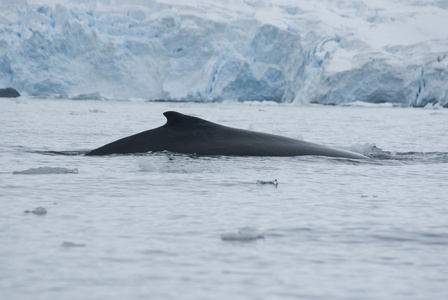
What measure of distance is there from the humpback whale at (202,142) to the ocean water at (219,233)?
1.07 metres

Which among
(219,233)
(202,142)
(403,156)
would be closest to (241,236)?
(219,233)

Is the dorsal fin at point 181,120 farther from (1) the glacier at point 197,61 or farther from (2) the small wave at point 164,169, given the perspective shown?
(1) the glacier at point 197,61

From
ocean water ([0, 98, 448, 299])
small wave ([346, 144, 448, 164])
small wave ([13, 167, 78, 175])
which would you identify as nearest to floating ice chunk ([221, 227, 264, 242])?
ocean water ([0, 98, 448, 299])

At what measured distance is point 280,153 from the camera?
916cm

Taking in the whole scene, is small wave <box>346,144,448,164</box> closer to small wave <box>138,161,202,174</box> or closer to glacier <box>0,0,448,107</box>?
small wave <box>138,161,202,174</box>

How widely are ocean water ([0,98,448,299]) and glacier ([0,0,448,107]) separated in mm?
55779

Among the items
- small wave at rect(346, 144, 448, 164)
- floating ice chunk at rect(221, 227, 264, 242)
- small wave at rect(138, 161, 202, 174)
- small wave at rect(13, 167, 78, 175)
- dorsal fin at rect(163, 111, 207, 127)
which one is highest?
dorsal fin at rect(163, 111, 207, 127)

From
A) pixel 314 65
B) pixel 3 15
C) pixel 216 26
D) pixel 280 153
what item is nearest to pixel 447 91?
pixel 314 65

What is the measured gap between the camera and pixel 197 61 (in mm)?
69688

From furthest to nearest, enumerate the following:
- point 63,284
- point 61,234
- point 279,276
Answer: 1. point 61,234
2. point 279,276
3. point 63,284

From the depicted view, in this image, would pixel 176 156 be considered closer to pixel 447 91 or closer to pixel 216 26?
pixel 447 91

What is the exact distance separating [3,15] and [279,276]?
77665mm

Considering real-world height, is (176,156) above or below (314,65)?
below

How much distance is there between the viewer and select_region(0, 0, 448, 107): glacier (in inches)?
2466
